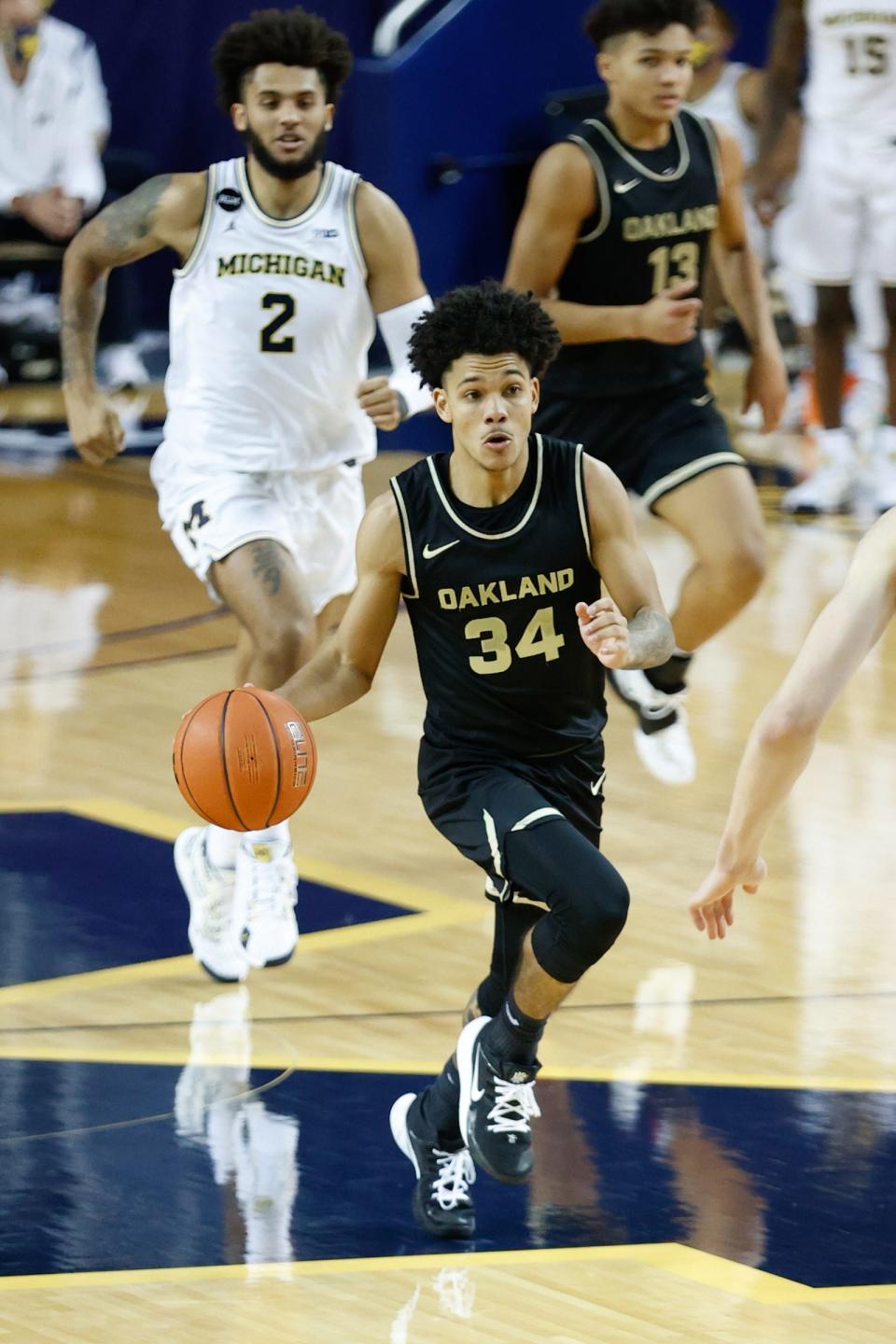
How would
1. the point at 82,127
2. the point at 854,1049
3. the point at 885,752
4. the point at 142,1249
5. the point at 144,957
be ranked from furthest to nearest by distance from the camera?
the point at 82,127 → the point at 885,752 → the point at 144,957 → the point at 854,1049 → the point at 142,1249

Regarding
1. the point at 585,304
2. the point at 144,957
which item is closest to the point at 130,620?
the point at 585,304

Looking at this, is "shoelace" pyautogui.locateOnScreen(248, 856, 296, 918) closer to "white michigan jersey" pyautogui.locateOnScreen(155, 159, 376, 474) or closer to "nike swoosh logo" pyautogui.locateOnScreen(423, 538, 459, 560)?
"white michigan jersey" pyautogui.locateOnScreen(155, 159, 376, 474)

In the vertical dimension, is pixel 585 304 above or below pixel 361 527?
above

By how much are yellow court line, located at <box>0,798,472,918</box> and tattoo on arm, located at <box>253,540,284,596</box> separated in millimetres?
934

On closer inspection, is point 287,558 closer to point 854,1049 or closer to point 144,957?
point 144,957

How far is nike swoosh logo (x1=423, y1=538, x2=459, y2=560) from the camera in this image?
436 cm

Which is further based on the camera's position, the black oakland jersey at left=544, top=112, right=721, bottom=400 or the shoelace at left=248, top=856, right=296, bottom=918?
the black oakland jersey at left=544, top=112, right=721, bottom=400

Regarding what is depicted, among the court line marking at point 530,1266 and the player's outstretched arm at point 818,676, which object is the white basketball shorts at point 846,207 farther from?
the player's outstretched arm at point 818,676

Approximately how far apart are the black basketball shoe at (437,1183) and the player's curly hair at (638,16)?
3277 mm

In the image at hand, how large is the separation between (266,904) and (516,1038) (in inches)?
59.0

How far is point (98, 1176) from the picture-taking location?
4.41 meters

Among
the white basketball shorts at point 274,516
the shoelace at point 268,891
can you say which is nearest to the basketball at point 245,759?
the shoelace at point 268,891

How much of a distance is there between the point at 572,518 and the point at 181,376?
196 centimetres

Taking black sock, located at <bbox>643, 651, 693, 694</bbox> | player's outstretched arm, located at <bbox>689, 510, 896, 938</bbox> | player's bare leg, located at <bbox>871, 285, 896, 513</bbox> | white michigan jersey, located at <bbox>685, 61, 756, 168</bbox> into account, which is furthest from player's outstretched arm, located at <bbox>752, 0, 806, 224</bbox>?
player's outstretched arm, located at <bbox>689, 510, 896, 938</bbox>
